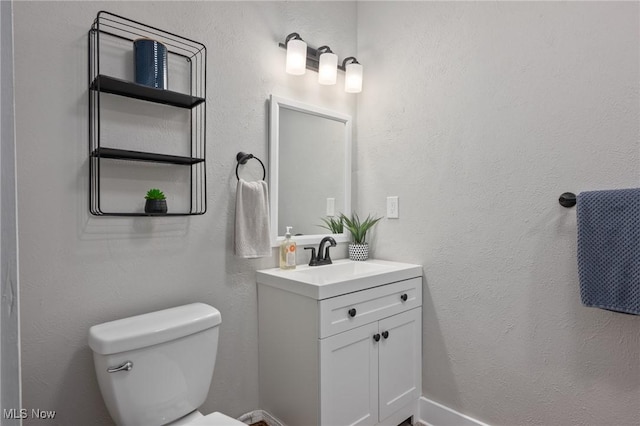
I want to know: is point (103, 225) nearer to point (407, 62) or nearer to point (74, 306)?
point (74, 306)

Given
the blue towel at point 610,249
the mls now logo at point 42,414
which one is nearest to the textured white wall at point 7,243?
the mls now logo at point 42,414

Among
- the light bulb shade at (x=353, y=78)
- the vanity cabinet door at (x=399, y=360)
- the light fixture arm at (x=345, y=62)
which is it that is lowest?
the vanity cabinet door at (x=399, y=360)

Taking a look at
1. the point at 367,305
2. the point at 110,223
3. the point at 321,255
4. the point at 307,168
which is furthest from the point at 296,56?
the point at 367,305

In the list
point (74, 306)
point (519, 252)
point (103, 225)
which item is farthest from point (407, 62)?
point (74, 306)

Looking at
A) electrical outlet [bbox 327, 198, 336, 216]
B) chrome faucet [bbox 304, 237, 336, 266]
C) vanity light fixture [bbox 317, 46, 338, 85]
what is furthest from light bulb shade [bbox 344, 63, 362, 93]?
chrome faucet [bbox 304, 237, 336, 266]

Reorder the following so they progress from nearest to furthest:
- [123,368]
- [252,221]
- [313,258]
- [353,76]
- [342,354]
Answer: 1. [123,368]
2. [342,354]
3. [252,221]
4. [313,258]
5. [353,76]

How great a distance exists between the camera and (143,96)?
1420 mm

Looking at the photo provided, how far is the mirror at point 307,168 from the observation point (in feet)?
6.15

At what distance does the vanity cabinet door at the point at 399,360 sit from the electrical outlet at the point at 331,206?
2.33 ft

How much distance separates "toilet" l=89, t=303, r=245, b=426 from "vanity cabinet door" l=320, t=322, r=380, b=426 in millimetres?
406

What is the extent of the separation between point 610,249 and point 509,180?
47cm

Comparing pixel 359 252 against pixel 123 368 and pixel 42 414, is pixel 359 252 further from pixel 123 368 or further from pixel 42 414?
pixel 42 414

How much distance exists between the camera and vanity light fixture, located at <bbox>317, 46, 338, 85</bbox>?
1.98 meters

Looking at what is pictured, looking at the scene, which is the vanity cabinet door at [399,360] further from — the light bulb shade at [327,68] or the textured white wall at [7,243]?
the textured white wall at [7,243]
